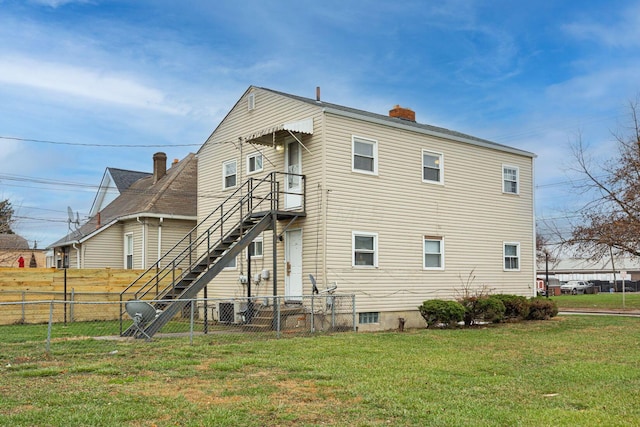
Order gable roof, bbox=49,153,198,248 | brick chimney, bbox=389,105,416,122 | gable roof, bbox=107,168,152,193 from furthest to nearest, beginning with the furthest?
gable roof, bbox=107,168,152,193
gable roof, bbox=49,153,198,248
brick chimney, bbox=389,105,416,122

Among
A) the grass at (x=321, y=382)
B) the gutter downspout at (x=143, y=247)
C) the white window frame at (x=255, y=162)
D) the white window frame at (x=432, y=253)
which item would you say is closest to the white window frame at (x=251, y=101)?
the white window frame at (x=255, y=162)

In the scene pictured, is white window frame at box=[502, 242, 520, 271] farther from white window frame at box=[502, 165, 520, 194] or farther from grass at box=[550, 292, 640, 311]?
grass at box=[550, 292, 640, 311]

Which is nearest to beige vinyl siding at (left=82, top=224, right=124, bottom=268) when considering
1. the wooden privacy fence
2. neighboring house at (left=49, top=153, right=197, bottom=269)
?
neighboring house at (left=49, top=153, right=197, bottom=269)

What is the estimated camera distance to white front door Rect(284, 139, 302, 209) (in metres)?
18.4

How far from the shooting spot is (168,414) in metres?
6.89

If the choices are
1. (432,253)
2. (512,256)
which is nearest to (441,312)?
(432,253)

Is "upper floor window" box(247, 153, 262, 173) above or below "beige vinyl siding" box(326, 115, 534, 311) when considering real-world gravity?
above

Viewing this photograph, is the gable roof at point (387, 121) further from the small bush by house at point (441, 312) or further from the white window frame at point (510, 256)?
the small bush by house at point (441, 312)

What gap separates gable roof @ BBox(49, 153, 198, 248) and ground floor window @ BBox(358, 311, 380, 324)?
10574mm

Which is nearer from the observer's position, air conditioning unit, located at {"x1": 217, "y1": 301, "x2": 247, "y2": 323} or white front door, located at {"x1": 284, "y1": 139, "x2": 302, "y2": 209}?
white front door, located at {"x1": 284, "y1": 139, "x2": 302, "y2": 209}

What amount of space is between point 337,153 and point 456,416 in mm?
11717


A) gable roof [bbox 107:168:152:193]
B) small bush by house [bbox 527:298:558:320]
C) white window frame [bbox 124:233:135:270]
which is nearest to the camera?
small bush by house [bbox 527:298:558:320]

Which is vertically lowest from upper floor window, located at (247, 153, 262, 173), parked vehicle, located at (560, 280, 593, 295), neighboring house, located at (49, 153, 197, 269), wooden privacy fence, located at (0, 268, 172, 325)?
parked vehicle, located at (560, 280, 593, 295)

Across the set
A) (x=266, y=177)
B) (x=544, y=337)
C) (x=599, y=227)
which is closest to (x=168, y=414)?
(x=544, y=337)
